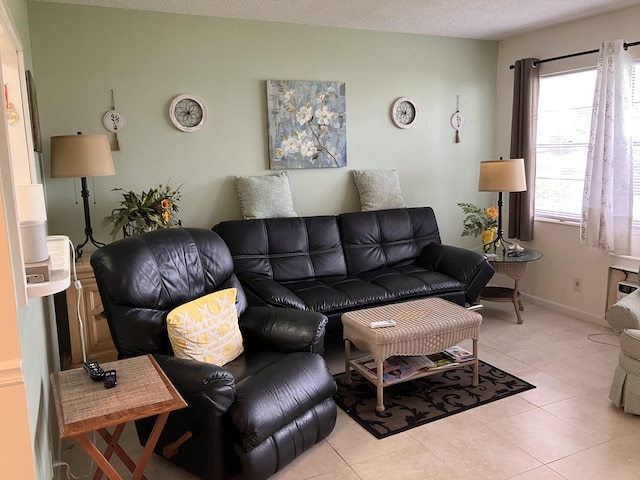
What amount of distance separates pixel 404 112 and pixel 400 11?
1.00 meters

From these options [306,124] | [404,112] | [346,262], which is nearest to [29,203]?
[346,262]

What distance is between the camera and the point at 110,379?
1.90 metres

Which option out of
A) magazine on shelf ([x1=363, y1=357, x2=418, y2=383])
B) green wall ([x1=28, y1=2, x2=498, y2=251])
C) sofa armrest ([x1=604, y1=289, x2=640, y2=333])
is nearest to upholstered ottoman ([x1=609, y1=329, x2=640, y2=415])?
sofa armrest ([x1=604, y1=289, x2=640, y2=333])

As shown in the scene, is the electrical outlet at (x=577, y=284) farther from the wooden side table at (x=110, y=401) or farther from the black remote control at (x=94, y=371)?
the black remote control at (x=94, y=371)

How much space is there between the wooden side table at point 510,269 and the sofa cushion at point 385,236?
56 cm

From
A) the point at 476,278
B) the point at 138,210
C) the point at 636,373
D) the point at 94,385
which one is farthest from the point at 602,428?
the point at 138,210

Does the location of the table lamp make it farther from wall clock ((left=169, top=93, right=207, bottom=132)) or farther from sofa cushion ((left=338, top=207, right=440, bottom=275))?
sofa cushion ((left=338, top=207, right=440, bottom=275))

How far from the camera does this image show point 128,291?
95.7 inches

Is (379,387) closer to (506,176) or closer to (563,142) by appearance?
(506,176)

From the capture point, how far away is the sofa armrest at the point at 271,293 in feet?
11.0

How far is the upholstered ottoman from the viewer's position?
109 inches

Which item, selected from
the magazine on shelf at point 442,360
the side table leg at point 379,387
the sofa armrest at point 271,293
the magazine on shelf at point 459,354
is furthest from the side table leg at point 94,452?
the magazine on shelf at point 459,354

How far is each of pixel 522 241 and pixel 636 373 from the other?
2.23m

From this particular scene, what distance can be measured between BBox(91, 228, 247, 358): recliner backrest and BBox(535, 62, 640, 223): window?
10.3 ft
